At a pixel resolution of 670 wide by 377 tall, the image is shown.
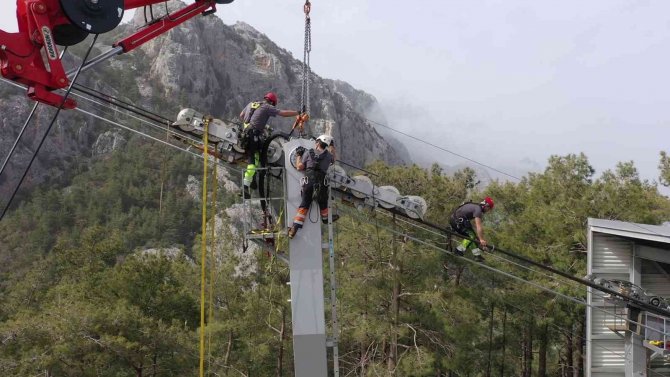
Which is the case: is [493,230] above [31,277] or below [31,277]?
above

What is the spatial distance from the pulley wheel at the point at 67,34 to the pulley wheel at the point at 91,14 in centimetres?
10

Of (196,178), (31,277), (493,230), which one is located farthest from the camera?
(196,178)

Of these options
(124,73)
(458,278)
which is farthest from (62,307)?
(124,73)

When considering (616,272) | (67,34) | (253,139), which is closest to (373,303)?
(616,272)

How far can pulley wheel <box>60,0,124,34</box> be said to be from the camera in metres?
5.42

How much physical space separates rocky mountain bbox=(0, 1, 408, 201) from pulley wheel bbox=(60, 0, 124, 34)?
9256 cm

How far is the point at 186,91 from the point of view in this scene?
4631 inches

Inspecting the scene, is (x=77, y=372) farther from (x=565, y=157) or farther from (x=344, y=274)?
(x=565, y=157)

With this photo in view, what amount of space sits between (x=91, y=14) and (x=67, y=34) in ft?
1.04

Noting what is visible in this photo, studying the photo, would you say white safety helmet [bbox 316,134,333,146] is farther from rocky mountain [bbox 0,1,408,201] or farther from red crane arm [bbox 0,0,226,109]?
rocky mountain [bbox 0,1,408,201]

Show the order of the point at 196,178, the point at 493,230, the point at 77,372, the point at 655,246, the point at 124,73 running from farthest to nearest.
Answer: the point at 124,73
the point at 196,178
the point at 493,230
the point at 77,372
the point at 655,246

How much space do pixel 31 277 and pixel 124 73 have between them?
9067cm

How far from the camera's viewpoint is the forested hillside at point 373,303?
19.7 metres

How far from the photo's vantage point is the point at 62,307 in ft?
66.2
